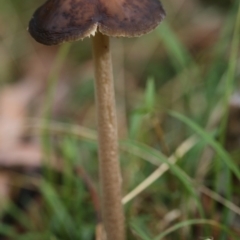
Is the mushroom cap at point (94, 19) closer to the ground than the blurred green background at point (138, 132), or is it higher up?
higher up

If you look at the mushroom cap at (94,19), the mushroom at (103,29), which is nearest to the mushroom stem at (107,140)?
the mushroom at (103,29)

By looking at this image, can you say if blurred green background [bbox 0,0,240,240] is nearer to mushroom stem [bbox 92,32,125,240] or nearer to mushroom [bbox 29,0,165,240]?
mushroom stem [bbox 92,32,125,240]

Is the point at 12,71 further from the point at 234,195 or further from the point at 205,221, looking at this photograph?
the point at 205,221

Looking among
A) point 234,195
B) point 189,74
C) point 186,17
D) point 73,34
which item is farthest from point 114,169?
point 186,17

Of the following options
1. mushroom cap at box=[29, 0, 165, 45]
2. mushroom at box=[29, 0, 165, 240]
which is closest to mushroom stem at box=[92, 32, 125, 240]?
mushroom at box=[29, 0, 165, 240]

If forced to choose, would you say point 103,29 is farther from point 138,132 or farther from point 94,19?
point 138,132

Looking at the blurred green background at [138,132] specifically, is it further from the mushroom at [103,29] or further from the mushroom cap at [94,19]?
the mushroom cap at [94,19]

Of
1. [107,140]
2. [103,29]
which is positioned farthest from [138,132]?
[103,29]
